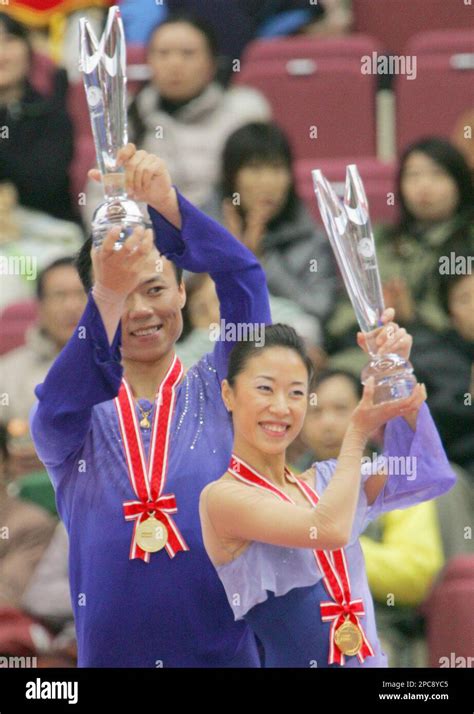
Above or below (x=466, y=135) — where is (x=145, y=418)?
below

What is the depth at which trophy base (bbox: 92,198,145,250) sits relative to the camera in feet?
9.83

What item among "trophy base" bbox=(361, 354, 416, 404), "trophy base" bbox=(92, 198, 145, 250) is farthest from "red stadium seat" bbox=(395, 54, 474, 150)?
"trophy base" bbox=(92, 198, 145, 250)

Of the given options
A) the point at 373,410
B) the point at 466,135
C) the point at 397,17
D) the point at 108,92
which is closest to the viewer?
the point at 373,410

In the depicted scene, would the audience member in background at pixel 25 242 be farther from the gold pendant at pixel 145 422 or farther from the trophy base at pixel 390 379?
the trophy base at pixel 390 379

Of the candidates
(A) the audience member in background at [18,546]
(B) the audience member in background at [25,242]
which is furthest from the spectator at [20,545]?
(B) the audience member in background at [25,242]

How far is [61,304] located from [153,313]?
1429mm

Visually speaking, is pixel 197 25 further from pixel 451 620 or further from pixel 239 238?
pixel 451 620

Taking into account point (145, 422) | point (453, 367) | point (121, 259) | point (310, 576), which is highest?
point (453, 367)

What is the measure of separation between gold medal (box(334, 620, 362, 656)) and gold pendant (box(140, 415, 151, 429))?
0.54 m

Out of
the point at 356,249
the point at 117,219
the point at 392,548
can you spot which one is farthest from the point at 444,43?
the point at 117,219

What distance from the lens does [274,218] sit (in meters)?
4.82
